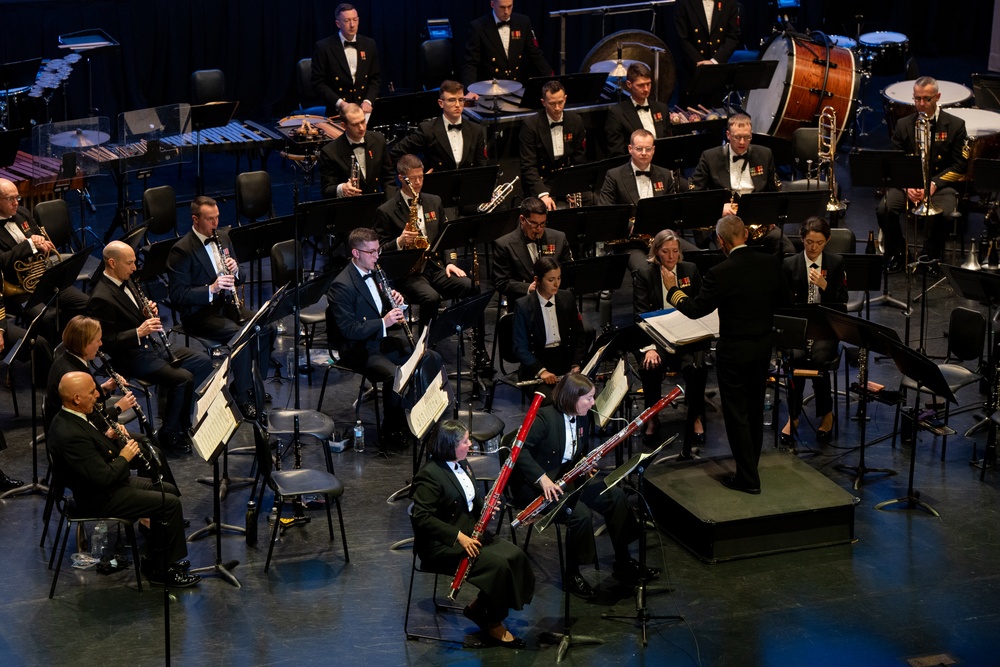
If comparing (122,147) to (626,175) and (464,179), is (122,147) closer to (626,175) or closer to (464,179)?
(464,179)

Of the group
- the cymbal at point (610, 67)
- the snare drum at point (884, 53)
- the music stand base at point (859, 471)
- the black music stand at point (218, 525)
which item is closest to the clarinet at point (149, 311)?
the black music stand at point (218, 525)

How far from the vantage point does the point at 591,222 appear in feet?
34.9

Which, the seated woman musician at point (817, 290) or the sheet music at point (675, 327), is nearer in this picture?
the sheet music at point (675, 327)

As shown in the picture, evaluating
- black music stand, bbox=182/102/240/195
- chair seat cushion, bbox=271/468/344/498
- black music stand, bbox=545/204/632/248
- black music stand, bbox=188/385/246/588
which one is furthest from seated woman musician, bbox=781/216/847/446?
black music stand, bbox=182/102/240/195

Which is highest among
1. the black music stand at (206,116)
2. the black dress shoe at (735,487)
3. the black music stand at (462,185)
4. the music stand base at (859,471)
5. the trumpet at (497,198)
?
the black music stand at (206,116)

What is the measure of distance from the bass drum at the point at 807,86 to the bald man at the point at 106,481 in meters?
8.13

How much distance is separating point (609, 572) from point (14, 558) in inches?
138

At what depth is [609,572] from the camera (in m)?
8.20

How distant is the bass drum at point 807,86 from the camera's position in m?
13.7

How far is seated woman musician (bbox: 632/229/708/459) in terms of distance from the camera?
9477mm

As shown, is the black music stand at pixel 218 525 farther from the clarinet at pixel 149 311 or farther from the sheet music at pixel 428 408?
the clarinet at pixel 149 311

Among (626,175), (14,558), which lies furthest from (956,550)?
(14,558)

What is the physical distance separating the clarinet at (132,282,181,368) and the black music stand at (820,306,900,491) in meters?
4.34

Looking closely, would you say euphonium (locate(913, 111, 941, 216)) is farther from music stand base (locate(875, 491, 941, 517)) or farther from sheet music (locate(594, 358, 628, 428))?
sheet music (locate(594, 358, 628, 428))
